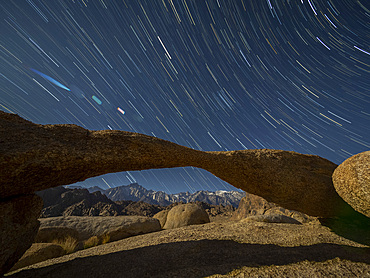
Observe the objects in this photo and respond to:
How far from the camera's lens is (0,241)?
3.85m

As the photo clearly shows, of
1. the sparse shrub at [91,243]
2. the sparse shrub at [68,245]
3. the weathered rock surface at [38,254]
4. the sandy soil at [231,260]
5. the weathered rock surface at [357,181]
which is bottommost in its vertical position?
the sparse shrub at [91,243]

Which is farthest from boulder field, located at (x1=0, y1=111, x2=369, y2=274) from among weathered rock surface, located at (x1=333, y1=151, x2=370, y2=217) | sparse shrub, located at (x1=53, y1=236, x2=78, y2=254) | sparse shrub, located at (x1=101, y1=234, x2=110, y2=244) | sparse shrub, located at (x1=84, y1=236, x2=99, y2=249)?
sparse shrub, located at (x1=101, y1=234, x2=110, y2=244)

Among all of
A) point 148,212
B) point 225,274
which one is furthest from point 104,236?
point 148,212

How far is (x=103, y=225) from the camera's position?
396 inches

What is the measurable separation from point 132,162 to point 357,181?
7.74 m

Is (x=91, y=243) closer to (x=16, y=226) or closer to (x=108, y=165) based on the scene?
(x=16, y=226)

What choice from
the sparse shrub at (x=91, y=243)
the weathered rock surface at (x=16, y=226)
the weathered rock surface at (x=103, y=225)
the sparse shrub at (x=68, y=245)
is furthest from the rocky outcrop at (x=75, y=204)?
the weathered rock surface at (x=16, y=226)

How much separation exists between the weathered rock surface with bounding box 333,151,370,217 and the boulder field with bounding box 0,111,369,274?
1433 millimetres

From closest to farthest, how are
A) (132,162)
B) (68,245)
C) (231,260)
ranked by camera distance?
(231,260) < (132,162) < (68,245)

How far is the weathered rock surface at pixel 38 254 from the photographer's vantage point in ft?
18.6

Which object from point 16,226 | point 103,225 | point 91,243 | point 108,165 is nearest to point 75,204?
point 103,225

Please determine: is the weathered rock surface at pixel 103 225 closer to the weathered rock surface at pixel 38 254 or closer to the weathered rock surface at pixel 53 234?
the weathered rock surface at pixel 53 234

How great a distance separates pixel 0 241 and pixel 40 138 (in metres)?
2.68

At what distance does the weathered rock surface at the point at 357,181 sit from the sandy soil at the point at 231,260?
1581mm
